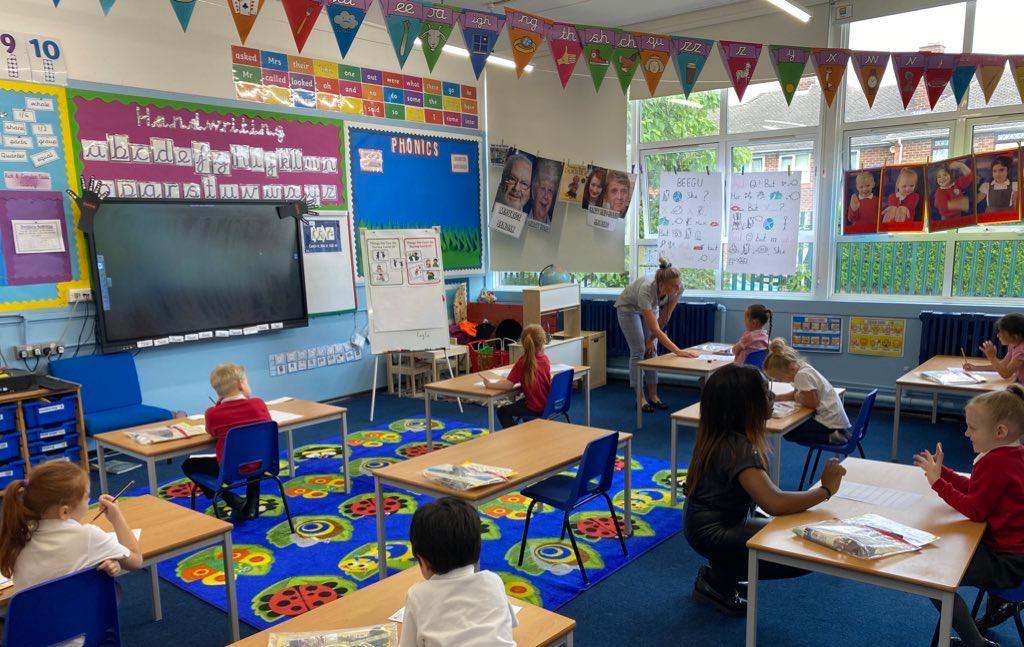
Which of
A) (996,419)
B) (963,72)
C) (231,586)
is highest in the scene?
(963,72)

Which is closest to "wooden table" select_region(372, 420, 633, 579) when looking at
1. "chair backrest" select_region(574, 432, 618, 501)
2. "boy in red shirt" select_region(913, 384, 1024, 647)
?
"chair backrest" select_region(574, 432, 618, 501)

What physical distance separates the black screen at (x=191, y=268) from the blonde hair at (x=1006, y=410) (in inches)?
211

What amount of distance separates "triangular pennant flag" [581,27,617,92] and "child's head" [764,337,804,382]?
2.21 m

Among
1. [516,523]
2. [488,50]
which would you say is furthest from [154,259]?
[516,523]

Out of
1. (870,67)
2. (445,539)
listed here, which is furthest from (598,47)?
(445,539)

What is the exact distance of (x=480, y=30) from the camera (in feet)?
14.6

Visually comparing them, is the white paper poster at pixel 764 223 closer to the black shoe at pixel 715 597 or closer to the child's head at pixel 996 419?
the black shoe at pixel 715 597

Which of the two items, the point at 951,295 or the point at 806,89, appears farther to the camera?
the point at 806,89

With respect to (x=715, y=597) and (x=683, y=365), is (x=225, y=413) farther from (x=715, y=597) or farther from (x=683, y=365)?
(x=683, y=365)

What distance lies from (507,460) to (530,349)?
56.6 inches

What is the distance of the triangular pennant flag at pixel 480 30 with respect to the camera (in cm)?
439

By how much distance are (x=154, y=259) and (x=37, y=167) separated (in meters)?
0.97

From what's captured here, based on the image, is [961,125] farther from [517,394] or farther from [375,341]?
[375,341]

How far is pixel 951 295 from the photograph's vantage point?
6199 millimetres
